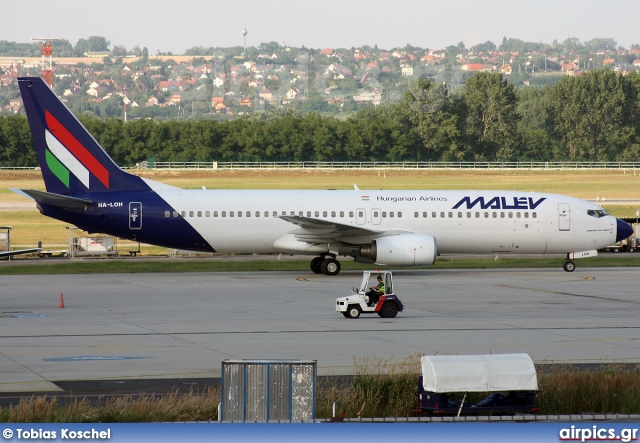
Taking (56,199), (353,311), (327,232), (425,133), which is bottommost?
(353,311)

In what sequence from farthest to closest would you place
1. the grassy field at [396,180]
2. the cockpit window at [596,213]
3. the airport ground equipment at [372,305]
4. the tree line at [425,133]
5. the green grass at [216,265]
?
the tree line at [425,133] < the grassy field at [396,180] < the green grass at [216,265] < the cockpit window at [596,213] < the airport ground equipment at [372,305]

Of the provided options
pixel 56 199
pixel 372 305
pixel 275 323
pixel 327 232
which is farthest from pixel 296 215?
pixel 275 323

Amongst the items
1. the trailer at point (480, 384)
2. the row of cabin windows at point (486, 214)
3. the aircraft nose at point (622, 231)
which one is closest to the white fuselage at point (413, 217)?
the row of cabin windows at point (486, 214)

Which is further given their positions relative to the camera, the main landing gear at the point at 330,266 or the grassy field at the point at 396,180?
the grassy field at the point at 396,180

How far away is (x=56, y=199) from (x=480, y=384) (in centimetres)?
3019

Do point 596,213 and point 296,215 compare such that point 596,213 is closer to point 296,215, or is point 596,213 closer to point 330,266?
point 330,266

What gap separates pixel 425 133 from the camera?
154 meters

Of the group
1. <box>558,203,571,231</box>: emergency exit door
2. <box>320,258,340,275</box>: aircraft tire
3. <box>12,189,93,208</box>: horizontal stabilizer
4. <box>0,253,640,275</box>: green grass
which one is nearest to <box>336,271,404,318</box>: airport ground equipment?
<box>320,258,340,275</box>: aircraft tire

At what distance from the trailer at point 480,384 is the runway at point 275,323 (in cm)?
582

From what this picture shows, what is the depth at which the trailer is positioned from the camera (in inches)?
625

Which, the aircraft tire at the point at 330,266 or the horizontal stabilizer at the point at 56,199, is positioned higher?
the horizontal stabilizer at the point at 56,199

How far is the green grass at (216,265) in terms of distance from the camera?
157 ft

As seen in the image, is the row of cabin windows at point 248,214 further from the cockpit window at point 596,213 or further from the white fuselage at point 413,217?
the cockpit window at point 596,213

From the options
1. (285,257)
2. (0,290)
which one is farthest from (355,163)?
(0,290)
